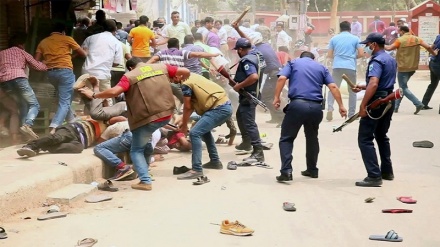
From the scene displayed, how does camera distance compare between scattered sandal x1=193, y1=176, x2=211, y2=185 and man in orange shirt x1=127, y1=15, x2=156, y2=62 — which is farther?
man in orange shirt x1=127, y1=15, x2=156, y2=62

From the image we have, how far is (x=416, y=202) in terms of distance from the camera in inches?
298

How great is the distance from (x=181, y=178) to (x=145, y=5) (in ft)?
108

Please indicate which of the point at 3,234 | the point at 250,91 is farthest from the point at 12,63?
the point at 3,234

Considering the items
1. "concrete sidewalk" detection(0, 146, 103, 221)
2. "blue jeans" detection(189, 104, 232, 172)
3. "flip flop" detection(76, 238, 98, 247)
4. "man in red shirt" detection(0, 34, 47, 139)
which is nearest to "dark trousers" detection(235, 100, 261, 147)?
"blue jeans" detection(189, 104, 232, 172)

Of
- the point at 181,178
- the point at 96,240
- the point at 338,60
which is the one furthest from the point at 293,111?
the point at 338,60

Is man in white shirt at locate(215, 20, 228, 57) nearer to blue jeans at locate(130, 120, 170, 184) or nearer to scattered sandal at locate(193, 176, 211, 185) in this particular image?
scattered sandal at locate(193, 176, 211, 185)

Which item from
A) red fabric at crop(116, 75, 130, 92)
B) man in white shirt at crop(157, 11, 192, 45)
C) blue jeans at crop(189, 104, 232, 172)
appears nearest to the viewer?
red fabric at crop(116, 75, 130, 92)

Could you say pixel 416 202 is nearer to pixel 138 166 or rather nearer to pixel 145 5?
pixel 138 166

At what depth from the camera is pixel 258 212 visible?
23.5ft

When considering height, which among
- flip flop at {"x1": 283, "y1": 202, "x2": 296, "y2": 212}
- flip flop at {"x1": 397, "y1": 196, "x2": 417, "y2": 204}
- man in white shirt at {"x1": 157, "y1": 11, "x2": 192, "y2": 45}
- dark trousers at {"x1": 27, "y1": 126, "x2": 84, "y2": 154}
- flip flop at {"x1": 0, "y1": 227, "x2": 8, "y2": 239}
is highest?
man in white shirt at {"x1": 157, "y1": 11, "x2": 192, "y2": 45}

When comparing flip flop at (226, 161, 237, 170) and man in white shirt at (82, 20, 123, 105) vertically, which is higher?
man in white shirt at (82, 20, 123, 105)

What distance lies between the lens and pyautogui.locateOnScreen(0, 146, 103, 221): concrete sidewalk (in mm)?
7113

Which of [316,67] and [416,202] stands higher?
[316,67]

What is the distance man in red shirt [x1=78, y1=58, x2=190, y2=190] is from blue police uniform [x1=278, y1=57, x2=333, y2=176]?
1276mm
